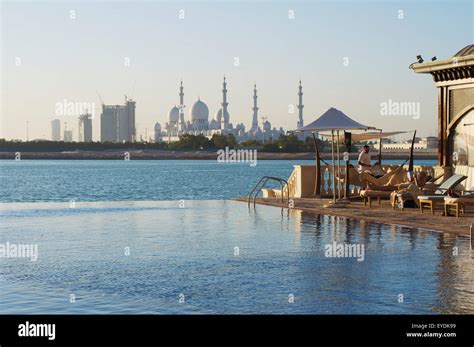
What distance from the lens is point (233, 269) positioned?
12.1m

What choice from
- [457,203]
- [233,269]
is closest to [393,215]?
[457,203]

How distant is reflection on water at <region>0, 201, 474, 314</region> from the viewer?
965 cm

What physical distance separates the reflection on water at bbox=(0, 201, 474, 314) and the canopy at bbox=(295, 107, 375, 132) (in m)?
4.50

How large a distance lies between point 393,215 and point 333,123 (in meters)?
4.48

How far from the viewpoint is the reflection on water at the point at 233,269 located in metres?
9.65

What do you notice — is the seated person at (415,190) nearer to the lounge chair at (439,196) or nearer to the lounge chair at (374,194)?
the lounge chair at (439,196)

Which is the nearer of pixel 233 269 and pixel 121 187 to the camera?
pixel 233 269

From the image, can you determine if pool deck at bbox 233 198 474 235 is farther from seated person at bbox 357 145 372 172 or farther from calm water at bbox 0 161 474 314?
seated person at bbox 357 145 372 172

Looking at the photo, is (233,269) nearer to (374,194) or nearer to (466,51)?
(374,194)

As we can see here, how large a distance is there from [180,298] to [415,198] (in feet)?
41.9

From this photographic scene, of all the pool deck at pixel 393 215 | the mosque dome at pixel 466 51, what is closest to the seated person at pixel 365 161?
the pool deck at pixel 393 215

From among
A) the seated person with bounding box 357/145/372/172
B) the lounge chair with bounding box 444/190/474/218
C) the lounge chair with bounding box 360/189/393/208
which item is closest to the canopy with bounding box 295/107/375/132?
the seated person with bounding box 357/145/372/172
